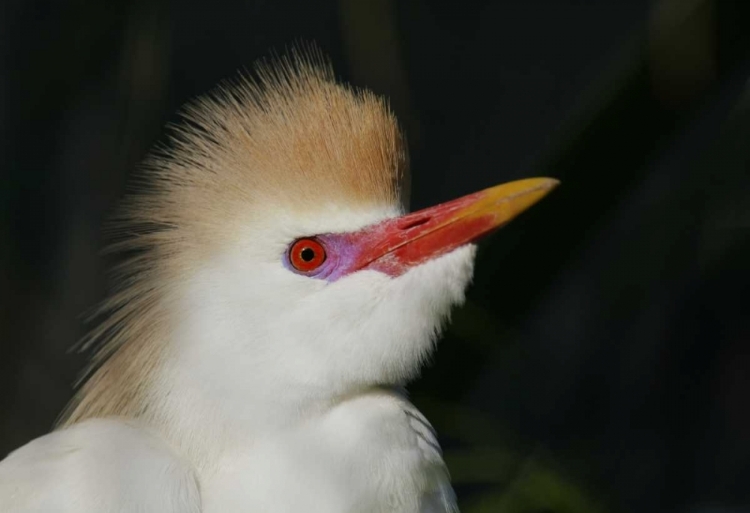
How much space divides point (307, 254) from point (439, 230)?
18 cm

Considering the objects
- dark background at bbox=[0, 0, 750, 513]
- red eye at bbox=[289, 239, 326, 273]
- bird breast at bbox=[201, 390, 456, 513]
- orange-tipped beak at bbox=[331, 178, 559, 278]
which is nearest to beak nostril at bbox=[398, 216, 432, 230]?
orange-tipped beak at bbox=[331, 178, 559, 278]

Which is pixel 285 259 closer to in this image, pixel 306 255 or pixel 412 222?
pixel 306 255

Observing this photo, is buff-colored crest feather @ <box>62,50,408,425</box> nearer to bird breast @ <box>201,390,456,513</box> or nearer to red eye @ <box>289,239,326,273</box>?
red eye @ <box>289,239,326,273</box>

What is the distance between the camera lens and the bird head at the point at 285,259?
1325 millimetres

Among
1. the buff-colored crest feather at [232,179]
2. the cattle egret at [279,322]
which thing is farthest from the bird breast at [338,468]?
A: the buff-colored crest feather at [232,179]

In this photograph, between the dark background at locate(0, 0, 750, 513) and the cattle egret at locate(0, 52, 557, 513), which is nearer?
the cattle egret at locate(0, 52, 557, 513)

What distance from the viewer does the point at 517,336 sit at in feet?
6.57

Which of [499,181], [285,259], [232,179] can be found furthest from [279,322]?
[499,181]

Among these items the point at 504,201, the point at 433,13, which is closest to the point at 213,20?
the point at 433,13

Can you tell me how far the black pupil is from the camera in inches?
52.6

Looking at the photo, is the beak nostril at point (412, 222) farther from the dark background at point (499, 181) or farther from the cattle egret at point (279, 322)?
the dark background at point (499, 181)

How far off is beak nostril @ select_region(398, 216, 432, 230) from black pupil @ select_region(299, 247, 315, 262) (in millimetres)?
128

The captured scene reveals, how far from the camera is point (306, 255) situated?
4.40 ft

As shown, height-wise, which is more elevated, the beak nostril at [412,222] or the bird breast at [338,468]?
the beak nostril at [412,222]
